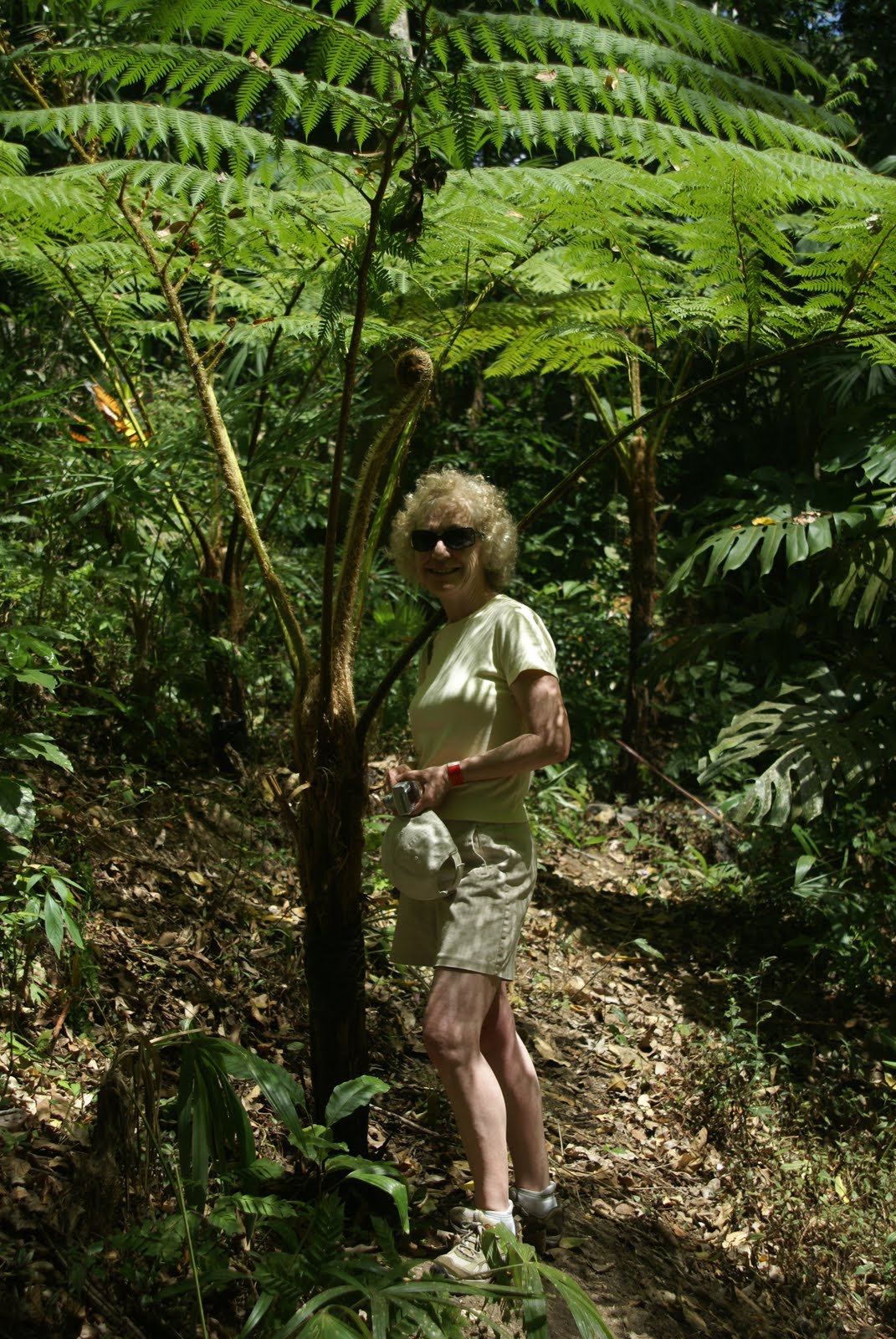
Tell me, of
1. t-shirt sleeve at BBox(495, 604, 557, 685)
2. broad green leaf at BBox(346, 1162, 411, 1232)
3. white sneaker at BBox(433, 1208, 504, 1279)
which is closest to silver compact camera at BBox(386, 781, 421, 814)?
t-shirt sleeve at BBox(495, 604, 557, 685)

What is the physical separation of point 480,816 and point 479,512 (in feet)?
2.17

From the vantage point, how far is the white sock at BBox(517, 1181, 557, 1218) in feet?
7.28

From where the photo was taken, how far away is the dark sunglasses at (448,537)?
2236 millimetres

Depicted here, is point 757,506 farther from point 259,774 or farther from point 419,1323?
point 419,1323

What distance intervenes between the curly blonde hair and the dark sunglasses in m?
0.03

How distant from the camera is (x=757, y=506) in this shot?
4582 mm

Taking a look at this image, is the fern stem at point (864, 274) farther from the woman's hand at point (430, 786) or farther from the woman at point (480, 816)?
the woman's hand at point (430, 786)

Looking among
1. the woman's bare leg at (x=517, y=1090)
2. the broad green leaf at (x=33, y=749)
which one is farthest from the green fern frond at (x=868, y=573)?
the broad green leaf at (x=33, y=749)

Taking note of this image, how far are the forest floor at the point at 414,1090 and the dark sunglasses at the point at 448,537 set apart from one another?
1109 mm

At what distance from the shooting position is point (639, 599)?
523cm

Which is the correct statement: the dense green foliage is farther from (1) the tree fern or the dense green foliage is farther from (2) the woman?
(2) the woman

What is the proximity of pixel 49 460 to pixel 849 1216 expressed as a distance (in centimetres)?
309

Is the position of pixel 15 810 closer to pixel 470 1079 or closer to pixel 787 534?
pixel 470 1079

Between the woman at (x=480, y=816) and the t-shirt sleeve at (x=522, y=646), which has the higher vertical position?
the t-shirt sleeve at (x=522, y=646)
